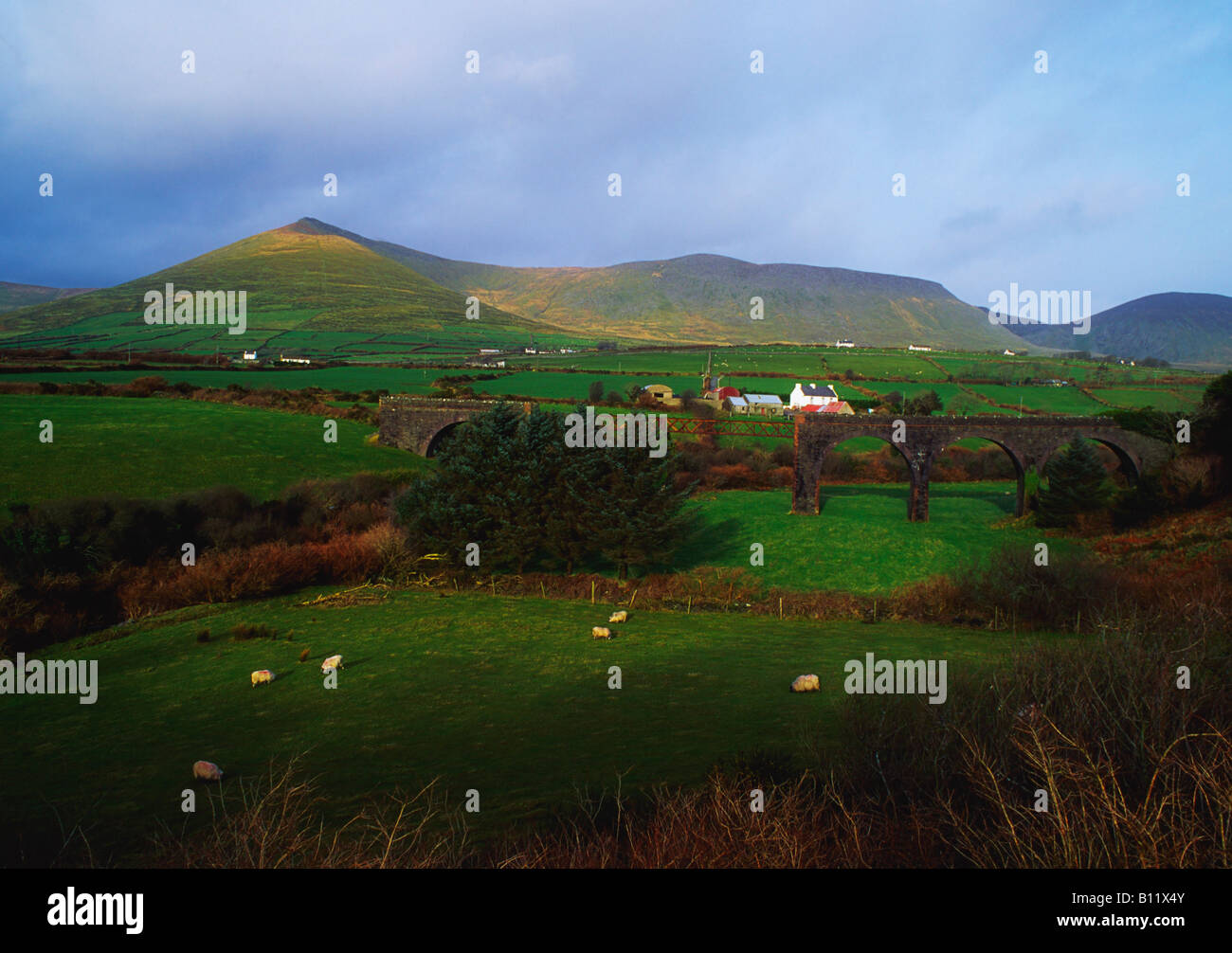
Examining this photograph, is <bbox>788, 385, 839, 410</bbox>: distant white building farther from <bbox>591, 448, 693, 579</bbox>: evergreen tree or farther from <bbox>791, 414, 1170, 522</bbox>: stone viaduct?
<bbox>591, 448, 693, 579</bbox>: evergreen tree

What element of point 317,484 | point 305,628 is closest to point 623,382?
point 317,484

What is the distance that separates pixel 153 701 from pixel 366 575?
1328cm

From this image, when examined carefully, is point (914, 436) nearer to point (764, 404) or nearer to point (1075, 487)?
point (1075, 487)

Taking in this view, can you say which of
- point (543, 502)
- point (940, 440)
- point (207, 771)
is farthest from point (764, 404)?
point (207, 771)

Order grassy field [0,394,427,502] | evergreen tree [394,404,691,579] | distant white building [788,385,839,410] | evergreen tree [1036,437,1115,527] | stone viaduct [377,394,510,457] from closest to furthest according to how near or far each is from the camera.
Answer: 1. grassy field [0,394,427,502]
2. evergreen tree [394,404,691,579]
3. evergreen tree [1036,437,1115,527]
4. stone viaduct [377,394,510,457]
5. distant white building [788,385,839,410]

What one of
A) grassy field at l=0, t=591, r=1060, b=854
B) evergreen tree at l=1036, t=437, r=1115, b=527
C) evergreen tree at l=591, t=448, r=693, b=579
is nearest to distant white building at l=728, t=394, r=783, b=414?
evergreen tree at l=1036, t=437, r=1115, b=527

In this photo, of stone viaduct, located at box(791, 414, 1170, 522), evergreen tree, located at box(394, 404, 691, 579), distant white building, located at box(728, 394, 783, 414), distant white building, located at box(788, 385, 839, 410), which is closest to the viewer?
evergreen tree, located at box(394, 404, 691, 579)

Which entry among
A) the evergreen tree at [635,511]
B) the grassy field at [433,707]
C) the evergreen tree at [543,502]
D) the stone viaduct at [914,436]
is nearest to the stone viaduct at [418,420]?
the stone viaduct at [914,436]

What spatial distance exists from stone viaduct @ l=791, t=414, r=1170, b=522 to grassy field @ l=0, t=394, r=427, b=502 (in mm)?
22368

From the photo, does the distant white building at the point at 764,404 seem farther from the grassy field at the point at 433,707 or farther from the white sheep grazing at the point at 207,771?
the white sheep grazing at the point at 207,771

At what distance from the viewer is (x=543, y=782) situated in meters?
11.3

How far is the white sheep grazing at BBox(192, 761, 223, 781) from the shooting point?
11703 millimetres
